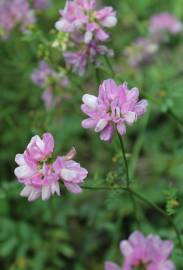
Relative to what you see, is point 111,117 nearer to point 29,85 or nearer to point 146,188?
point 146,188

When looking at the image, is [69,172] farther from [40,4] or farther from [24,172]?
[40,4]

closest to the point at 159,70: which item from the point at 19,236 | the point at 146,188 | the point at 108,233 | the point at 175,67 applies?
the point at 175,67

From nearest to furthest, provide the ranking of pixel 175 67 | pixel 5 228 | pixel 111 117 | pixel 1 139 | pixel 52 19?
1. pixel 111 117
2. pixel 5 228
3. pixel 1 139
4. pixel 175 67
5. pixel 52 19

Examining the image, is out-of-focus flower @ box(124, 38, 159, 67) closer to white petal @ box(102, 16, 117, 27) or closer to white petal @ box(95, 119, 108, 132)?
white petal @ box(102, 16, 117, 27)

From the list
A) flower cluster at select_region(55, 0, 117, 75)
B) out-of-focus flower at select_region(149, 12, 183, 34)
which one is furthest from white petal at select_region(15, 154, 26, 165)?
out-of-focus flower at select_region(149, 12, 183, 34)

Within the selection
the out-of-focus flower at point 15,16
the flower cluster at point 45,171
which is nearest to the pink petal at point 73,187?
the flower cluster at point 45,171
